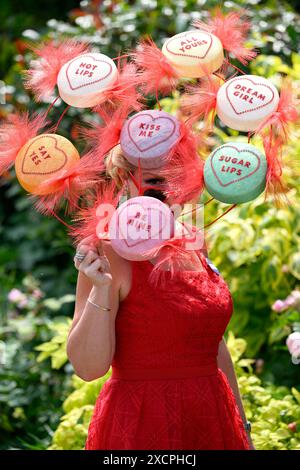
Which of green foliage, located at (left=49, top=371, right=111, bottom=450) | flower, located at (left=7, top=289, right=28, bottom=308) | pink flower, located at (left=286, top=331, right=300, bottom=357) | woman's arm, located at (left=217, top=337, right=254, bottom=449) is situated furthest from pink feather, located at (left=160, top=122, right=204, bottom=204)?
flower, located at (left=7, top=289, right=28, bottom=308)

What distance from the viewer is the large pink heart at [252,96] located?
2.22m

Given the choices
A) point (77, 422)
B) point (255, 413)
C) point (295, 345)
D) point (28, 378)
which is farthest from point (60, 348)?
point (295, 345)

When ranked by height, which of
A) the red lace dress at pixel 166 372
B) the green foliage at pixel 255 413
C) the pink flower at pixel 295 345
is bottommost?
the green foliage at pixel 255 413

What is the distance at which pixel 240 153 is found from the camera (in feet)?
7.16

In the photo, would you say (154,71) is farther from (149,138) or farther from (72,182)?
(72,182)

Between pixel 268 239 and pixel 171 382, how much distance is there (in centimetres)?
129

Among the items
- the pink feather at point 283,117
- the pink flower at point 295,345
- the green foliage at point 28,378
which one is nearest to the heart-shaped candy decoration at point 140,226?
the pink feather at point 283,117

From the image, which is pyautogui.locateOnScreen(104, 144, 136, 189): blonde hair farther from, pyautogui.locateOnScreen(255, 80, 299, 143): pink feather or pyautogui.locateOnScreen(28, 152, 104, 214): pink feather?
A: pyautogui.locateOnScreen(255, 80, 299, 143): pink feather

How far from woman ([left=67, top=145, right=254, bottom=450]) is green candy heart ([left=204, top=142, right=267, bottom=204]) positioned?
144 mm

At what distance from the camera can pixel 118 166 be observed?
2.33 m

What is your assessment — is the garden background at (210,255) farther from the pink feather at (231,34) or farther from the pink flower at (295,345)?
the pink feather at (231,34)

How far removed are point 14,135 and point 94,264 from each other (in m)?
0.42

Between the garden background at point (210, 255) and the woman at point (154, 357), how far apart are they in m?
0.46

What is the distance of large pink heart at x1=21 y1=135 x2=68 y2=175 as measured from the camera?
2223 mm
